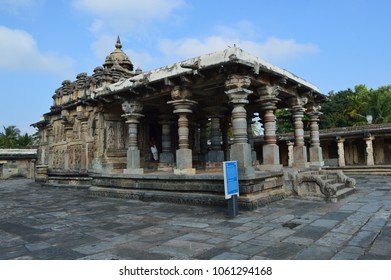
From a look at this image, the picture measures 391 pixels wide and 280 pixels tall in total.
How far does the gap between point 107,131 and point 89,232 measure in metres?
6.80

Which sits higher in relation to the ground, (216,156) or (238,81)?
(238,81)

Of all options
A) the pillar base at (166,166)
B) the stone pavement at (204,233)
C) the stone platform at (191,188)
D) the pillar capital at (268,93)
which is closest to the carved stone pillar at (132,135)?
the stone platform at (191,188)

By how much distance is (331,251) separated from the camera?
364cm

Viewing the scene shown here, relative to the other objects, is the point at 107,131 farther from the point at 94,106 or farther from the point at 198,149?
the point at 198,149

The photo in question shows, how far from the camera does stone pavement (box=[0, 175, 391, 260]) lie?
146 inches

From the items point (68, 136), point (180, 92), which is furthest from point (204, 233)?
point (68, 136)

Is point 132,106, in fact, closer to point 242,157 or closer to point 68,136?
point 242,157

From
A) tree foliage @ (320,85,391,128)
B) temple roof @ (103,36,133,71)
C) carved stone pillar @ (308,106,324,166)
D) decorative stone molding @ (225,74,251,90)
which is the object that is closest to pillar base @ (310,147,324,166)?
carved stone pillar @ (308,106,324,166)

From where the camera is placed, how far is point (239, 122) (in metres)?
7.06

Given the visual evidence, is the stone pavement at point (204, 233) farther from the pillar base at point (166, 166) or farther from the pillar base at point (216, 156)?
the pillar base at point (216, 156)

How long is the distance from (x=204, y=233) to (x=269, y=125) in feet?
15.1

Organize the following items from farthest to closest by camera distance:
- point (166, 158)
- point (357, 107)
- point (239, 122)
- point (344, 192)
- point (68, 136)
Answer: point (357, 107), point (68, 136), point (166, 158), point (344, 192), point (239, 122)

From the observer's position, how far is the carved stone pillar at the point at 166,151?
35.4 ft
